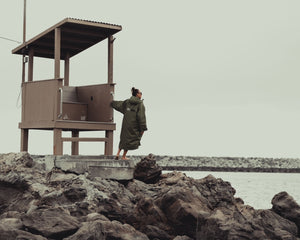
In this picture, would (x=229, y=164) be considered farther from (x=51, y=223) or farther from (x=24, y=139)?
(x=51, y=223)

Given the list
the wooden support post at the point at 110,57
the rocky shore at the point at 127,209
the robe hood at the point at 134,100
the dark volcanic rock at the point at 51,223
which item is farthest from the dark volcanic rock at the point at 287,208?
the wooden support post at the point at 110,57

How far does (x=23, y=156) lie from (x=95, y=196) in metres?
2.29

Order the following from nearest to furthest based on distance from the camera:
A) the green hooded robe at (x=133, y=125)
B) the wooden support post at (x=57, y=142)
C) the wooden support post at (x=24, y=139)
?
the green hooded robe at (x=133, y=125) → the wooden support post at (x=57, y=142) → the wooden support post at (x=24, y=139)

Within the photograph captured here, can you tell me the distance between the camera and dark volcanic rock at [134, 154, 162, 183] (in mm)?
12500

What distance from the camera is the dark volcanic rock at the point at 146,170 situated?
12.5m

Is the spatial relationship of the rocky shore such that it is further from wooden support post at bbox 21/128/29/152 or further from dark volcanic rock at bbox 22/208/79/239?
wooden support post at bbox 21/128/29/152

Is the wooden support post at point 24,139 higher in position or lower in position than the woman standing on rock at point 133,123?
lower

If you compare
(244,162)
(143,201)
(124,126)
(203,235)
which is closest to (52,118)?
(124,126)

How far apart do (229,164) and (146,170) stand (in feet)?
172

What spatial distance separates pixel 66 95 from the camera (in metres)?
14.7

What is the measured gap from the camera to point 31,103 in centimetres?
1381

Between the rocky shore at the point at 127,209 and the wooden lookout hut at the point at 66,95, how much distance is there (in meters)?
1.30

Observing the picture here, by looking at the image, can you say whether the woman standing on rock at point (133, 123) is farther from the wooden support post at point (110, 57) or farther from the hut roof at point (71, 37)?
the hut roof at point (71, 37)

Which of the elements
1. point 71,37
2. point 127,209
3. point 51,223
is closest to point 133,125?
point 127,209
